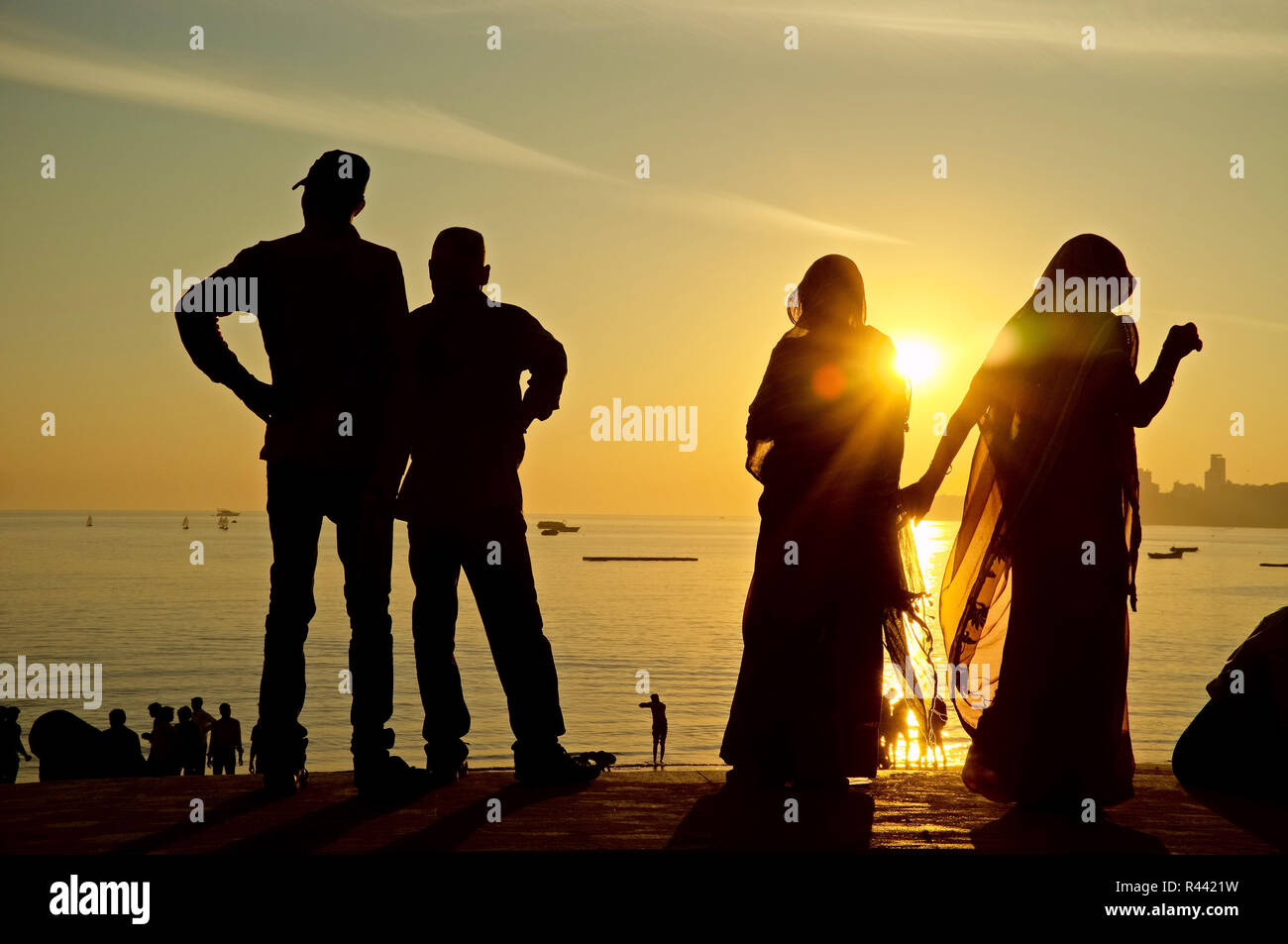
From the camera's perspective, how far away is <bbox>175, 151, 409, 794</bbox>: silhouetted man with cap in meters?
4.77

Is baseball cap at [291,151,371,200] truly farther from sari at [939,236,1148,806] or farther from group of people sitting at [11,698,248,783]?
sari at [939,236,1148,806]

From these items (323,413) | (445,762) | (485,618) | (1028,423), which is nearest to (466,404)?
(323,413)

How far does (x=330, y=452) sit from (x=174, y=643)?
6467 cm

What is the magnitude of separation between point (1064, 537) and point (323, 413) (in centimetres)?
314

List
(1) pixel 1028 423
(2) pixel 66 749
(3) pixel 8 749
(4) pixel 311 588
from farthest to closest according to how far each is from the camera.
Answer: (3) pixel 8 749 < (2) pixel 66 749 < (1) pixel 1028 423 < (4) pixel 311 588

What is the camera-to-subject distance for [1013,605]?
16.5ft

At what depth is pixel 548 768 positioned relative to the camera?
516 centimetres

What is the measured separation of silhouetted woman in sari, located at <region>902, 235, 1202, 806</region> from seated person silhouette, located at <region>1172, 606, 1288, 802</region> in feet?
2.07

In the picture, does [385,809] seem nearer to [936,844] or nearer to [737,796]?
[737,796]

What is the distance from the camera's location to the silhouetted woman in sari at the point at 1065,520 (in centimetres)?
480

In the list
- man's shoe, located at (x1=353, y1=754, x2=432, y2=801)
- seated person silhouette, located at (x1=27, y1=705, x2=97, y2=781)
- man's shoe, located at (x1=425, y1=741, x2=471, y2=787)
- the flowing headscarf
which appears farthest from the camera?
seated person silhouette, located at (x1=27, y1=705, x2=97, y2=781)

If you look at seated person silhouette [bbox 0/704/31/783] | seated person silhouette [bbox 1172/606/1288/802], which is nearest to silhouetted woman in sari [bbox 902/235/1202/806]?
seated person silhouette [bbox 1172/606/1288/802]

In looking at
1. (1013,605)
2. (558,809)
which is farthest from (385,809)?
(1013,605)

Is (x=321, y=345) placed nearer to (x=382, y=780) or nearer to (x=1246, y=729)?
(x=382, y=780)
